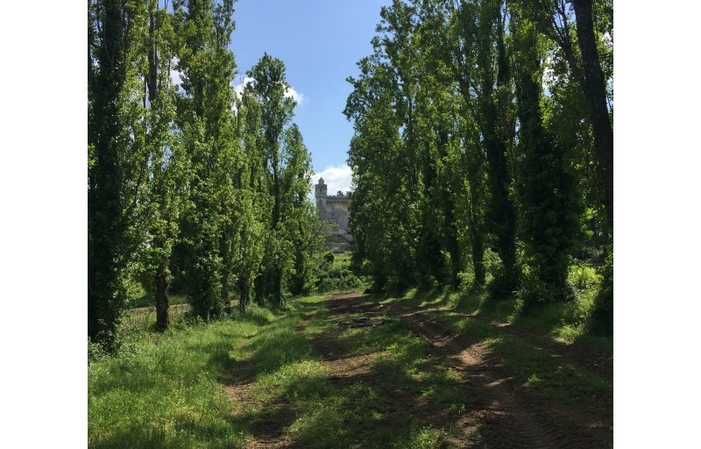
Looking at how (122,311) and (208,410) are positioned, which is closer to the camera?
(208,410)

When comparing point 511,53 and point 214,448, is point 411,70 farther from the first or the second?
point 214,448

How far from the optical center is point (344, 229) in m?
125

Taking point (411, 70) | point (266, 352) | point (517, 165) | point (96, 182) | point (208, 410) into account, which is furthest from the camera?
point (411, 70)

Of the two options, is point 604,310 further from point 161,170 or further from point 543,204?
point 161,170

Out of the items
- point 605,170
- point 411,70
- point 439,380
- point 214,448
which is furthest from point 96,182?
point 411,70

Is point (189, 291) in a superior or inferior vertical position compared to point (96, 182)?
inferior

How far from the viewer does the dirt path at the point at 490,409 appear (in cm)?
596

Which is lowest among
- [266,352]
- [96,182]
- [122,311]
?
[266,352]

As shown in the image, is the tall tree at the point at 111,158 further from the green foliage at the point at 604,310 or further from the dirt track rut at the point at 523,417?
the green foliage at the point at 604,310

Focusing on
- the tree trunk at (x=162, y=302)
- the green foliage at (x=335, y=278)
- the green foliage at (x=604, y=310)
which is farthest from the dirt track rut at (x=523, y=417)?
the green foliage at (x=335, y=278)

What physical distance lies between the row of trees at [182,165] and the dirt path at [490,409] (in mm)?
5373

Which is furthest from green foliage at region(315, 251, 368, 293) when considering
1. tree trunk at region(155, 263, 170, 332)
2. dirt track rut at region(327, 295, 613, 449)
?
dirt track rut at region(327, 295, 613, 449)

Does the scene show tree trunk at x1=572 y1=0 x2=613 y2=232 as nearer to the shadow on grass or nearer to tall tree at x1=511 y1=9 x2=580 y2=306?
the shadow on grass

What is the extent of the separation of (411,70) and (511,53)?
38.7 feet
